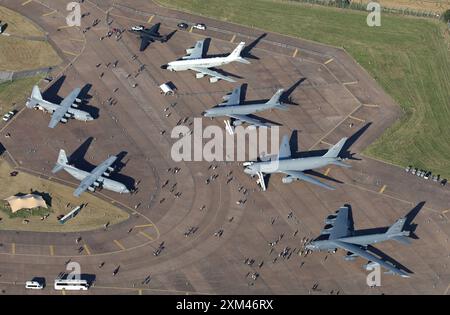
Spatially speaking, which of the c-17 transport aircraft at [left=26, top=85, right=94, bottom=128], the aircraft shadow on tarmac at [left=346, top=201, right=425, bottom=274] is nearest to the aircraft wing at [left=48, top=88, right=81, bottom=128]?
the c-17 transport aircraft at [left=26, top=85, right=94, bottom=128]

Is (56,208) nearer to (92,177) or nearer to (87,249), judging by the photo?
(92,177)

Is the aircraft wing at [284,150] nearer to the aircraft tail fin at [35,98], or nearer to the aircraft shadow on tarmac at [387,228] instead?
the aircraft shadow on tarmac at [387,228]
